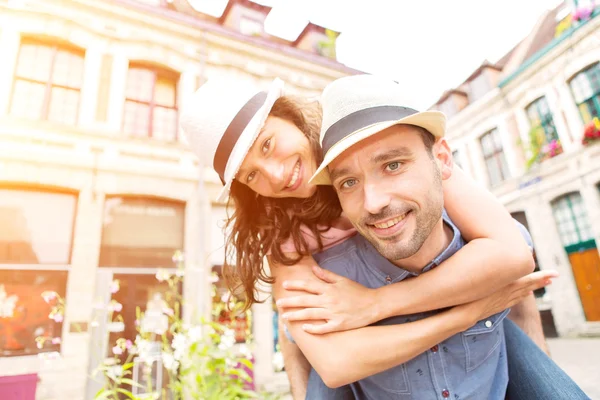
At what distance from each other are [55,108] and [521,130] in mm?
9003

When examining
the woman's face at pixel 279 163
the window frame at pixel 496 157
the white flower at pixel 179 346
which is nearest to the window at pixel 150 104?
the white flower at pixel 179 346

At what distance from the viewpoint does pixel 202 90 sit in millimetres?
1536

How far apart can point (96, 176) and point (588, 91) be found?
8.71 metres

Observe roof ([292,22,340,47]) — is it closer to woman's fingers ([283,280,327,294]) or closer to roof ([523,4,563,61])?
roof ([523,4,563,61])

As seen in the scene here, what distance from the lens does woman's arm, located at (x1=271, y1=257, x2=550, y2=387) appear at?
962 mm

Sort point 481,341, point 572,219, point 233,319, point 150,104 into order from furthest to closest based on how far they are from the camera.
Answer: point 572,219 → point 150,104 → point 233,319 → point 481,341

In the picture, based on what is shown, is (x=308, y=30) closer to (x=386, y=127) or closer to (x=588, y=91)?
(x=588, y=91)

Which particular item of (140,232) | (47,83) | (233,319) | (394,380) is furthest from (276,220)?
(47,83)

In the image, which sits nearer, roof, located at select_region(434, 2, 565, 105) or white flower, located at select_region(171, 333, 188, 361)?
white flower, located at select_region(171, 333, 188, 361)

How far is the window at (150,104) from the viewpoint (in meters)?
5.00

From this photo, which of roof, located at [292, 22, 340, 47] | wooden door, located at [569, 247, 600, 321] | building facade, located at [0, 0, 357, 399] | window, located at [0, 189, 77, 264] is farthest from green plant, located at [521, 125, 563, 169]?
window, located at [0, 189, 77, 264]

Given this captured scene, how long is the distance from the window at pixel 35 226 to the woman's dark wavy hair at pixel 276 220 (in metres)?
2.97

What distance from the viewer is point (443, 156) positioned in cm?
114

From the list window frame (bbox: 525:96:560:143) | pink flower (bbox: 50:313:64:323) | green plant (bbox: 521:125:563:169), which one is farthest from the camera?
window frame (bbox: 525:96:560:143)
